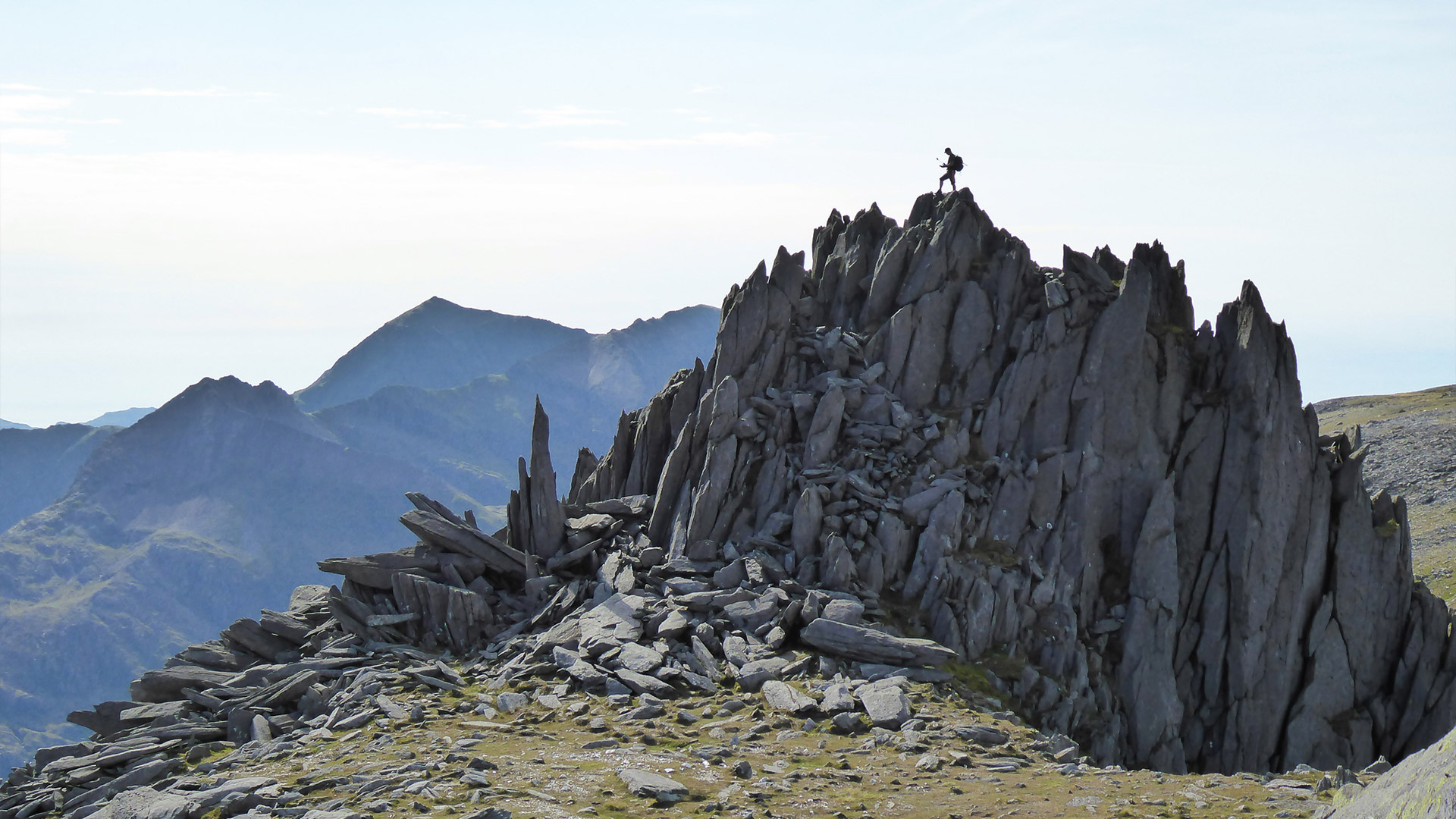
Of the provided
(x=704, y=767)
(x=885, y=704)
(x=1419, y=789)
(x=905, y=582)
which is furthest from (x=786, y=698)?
(x=1419, y=789)

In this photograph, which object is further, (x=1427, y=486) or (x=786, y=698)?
(x=1427, y=486)

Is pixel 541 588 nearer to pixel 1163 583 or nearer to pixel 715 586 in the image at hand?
pixel 715 586

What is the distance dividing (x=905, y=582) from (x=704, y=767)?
21.3 meters

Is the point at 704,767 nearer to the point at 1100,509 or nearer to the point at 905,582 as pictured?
the point at 905,582

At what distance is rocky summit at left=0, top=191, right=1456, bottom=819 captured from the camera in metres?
46.1

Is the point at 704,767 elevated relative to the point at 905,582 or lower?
lower

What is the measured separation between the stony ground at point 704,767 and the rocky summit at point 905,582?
1.10 ft

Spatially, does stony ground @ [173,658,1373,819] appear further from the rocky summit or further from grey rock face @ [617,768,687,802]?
the rocky summit

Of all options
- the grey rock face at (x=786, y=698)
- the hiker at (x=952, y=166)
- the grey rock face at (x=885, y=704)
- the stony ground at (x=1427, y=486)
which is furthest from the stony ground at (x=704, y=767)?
the stony ground at (x=1427, y=486)

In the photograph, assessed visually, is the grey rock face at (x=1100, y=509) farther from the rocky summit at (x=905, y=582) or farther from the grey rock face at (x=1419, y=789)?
the grey rock face at (x=1419, y=789)

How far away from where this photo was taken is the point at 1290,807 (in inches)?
1233

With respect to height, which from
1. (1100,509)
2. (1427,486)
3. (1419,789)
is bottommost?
(1427,486)

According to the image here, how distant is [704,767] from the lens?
38.6 m

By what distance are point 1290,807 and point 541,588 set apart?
129ft
